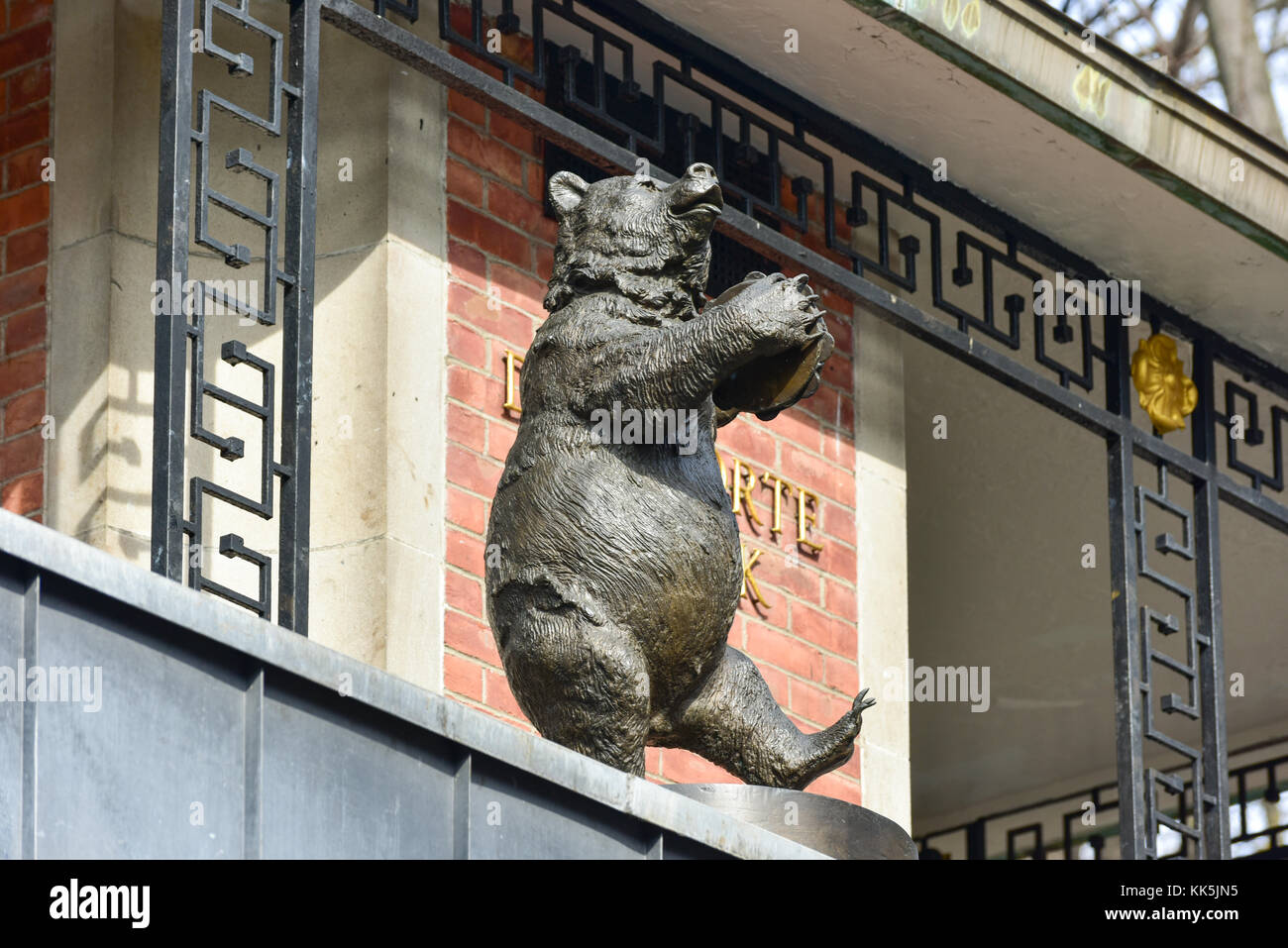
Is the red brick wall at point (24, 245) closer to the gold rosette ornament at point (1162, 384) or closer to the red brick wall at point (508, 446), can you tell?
the red brick wall at point (508, 446)

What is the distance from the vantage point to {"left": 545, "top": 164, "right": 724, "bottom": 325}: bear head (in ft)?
20.0

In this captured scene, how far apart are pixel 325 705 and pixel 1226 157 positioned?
182 inches

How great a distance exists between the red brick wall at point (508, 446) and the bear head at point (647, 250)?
6.52 feet

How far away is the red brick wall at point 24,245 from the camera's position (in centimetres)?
803

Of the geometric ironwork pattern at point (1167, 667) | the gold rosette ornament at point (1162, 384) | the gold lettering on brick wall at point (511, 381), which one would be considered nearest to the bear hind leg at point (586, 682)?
the gold lettering on brick wall at point (511, 381)

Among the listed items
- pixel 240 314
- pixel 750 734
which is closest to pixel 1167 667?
pixel 750 734

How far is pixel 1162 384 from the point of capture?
9.59m

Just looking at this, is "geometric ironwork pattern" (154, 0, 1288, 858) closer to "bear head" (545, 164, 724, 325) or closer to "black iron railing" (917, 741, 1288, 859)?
"bear head" (545, 164, 724, 325)

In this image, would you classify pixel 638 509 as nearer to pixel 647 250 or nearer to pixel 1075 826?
pixel 647 250

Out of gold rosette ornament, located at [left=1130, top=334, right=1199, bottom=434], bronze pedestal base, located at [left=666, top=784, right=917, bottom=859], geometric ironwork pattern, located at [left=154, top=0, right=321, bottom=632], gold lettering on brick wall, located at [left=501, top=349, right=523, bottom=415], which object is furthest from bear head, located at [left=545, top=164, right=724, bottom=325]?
gold rosette ornament, located at [left=1130, top=334, right=1199, bottom=434]

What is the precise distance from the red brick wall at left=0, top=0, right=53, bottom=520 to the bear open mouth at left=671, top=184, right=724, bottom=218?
2597mm

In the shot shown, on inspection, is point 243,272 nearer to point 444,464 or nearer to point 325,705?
point 444,464

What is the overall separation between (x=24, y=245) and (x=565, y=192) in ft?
8.27

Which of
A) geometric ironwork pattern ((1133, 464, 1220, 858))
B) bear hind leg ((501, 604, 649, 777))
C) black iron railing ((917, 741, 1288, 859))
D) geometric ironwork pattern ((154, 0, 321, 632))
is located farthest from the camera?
black iron railing ((917, 741, 1288, 859))
